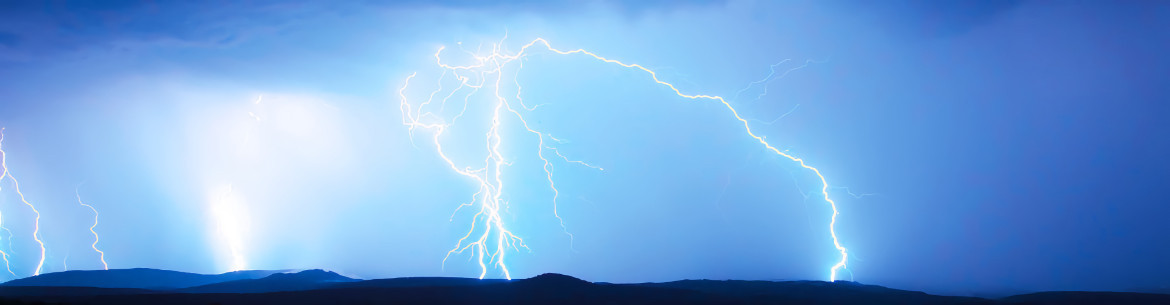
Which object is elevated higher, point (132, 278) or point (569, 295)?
point (132, 278)

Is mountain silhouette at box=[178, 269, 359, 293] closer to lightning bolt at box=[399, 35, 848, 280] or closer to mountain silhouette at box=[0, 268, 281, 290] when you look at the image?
mountain silhouette at box=[0, 268, 281, 290]

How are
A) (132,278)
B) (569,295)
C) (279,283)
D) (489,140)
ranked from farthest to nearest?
(132,278) → (489,140) → (279,283) → (569,295)

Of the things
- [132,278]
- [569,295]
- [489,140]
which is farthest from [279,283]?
[569,295]

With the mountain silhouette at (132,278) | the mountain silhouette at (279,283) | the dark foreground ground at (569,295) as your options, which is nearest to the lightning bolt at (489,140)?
the dark foreground ground at (569,295)

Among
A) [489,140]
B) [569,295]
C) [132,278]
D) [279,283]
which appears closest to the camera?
[569,295]

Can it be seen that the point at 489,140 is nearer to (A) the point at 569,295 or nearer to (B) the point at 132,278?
(A) the point at 569,295

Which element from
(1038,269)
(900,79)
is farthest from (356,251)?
(1038,269)

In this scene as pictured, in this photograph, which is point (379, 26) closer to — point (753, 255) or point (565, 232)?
point (565, 232)

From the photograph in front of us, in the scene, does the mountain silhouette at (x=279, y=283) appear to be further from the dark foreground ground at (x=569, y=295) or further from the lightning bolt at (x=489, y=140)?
the lightning bolt at (x=489, y=140)
